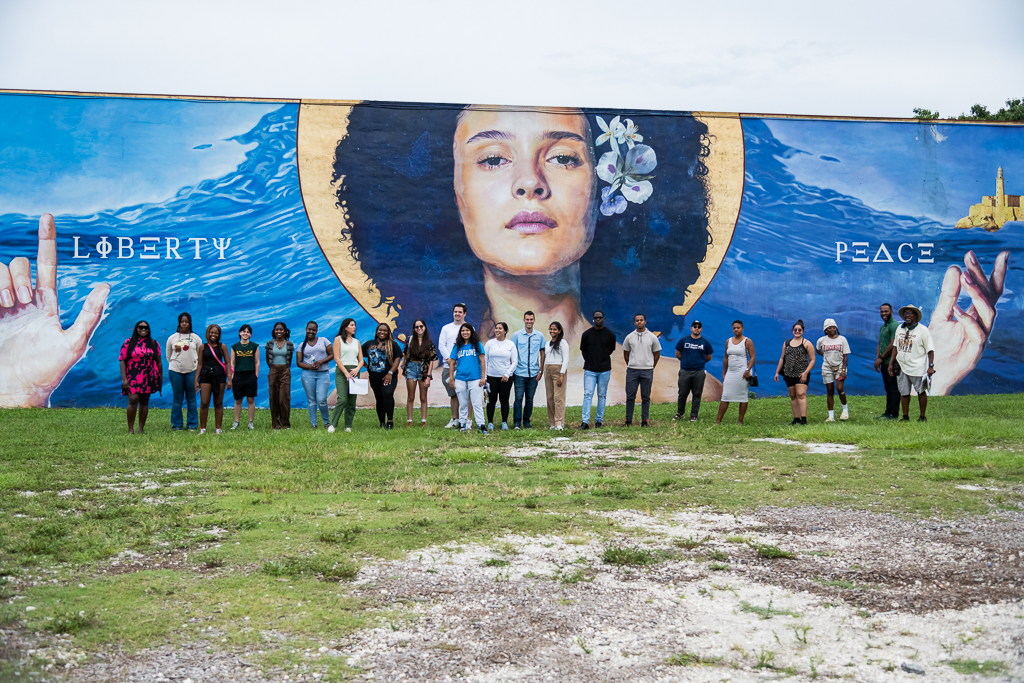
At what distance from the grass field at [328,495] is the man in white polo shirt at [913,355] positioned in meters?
0.68

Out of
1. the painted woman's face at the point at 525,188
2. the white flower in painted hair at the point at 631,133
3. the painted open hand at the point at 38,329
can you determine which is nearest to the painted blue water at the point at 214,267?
the painted open hand at the point at 38,329

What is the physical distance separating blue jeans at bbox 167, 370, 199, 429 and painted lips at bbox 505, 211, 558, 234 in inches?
317

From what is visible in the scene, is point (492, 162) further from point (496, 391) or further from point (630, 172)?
point (496, 391)

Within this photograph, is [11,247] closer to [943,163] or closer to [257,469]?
[257,469]

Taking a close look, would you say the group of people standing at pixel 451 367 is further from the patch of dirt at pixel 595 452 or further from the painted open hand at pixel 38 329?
the painted open hand at pixel 38 329

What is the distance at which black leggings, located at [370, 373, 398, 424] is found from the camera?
1294cm

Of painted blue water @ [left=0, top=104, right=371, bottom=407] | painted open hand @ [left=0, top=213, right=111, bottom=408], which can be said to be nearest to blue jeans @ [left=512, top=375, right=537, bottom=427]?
painted blue water @ [left=0, top=104, right=371, bottom=407]

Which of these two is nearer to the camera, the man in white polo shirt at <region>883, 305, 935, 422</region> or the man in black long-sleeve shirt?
the man in white polo shirt at <region>883, 305, 935, 422</region>

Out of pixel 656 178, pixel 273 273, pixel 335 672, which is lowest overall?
pixel 335 672

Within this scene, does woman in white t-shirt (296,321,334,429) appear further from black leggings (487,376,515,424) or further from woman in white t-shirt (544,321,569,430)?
woman in white t-shirt (544,321,569,430)

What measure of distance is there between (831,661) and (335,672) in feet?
6.79

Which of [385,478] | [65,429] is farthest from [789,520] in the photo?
[65,429]

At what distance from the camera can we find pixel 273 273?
1809 cm

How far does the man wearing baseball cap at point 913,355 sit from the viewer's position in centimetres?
1300
